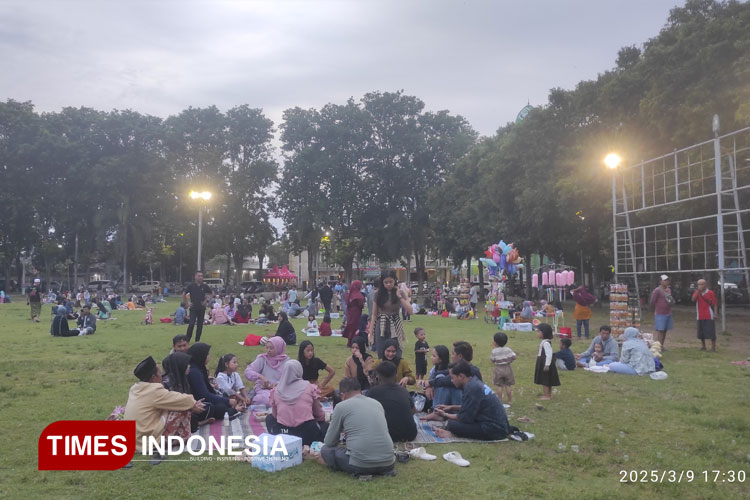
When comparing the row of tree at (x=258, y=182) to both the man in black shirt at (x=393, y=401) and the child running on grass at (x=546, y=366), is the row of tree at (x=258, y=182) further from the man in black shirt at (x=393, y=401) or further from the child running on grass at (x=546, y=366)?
the man in black shirt at (x=393, y=401)

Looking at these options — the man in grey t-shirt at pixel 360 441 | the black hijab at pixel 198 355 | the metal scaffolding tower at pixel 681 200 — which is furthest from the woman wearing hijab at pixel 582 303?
the man in grey t-shirt at pixel 360 441

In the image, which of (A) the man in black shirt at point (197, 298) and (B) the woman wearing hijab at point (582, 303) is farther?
(B) the woman wearing hijab at point (582, 303)

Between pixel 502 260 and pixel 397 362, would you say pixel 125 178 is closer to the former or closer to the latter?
pixel 502 260

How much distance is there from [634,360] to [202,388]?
27.0 feet

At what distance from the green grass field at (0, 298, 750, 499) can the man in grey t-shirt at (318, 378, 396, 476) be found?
0.15 m

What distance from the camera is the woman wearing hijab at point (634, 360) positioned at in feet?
36.0

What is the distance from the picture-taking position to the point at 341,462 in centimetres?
552

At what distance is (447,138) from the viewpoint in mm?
47938

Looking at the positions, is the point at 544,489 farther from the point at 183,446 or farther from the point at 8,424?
the point at 8,424

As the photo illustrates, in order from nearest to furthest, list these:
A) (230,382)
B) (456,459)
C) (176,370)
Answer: (456,459)
(176,370)
(230,382)

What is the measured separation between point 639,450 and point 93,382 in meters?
8.56

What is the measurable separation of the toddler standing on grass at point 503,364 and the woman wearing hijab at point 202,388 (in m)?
3.88

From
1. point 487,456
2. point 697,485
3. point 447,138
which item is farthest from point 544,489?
point 447,138

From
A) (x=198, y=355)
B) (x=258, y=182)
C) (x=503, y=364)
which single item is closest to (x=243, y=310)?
(x=198, y=355)
